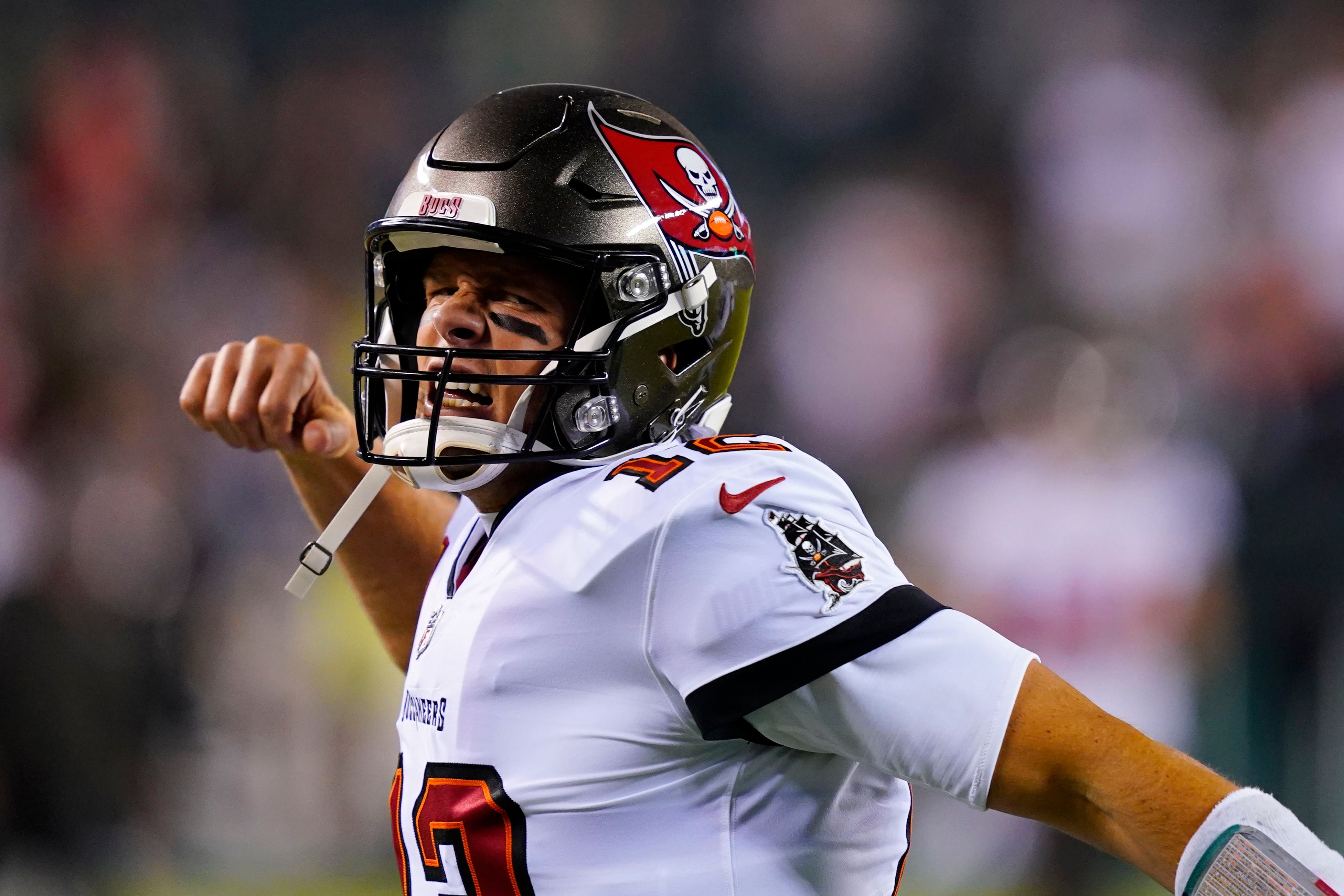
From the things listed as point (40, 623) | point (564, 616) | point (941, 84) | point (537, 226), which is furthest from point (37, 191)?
point (564, 616)

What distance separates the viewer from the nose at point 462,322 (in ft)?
5.17

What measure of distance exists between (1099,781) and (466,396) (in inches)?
34.5

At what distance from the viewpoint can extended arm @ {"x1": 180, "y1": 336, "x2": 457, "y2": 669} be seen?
1746 mm

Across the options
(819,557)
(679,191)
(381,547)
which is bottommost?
(381,547)

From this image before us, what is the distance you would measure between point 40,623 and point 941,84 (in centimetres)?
398

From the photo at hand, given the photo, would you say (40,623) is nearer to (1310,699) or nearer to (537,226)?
(537,226)

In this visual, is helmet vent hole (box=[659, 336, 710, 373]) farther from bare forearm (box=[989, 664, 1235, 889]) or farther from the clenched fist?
bare forearm (box=[989, 664, 1235, 889])

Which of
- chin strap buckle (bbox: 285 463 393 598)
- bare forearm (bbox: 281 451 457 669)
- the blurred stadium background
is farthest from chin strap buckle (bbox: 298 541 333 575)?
the blurred stadium background

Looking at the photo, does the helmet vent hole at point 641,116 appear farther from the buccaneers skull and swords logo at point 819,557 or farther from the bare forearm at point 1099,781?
the bare forearm at point 1099,781

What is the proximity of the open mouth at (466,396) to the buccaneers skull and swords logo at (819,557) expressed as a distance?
0.45 metres

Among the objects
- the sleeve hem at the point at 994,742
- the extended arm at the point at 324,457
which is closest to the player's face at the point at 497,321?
the extended arm at the point at 324,457

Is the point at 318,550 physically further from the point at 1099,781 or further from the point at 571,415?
the point at 1099,781

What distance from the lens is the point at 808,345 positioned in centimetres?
487

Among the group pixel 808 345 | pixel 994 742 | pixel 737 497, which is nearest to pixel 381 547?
pixel 737 497
